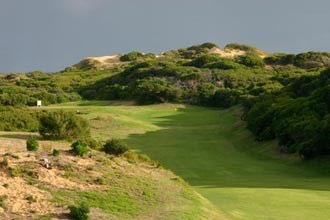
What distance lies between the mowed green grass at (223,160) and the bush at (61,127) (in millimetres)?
4891

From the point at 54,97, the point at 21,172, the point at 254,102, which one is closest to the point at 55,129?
the point at 21,172

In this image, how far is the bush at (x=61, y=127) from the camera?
20.7 m

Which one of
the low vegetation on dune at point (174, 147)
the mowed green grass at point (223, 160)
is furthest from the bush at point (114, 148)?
the mowed green grass at point (223, 160)

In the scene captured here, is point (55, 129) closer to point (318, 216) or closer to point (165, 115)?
point (318, 216)

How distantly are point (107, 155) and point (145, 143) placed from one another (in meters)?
26.1

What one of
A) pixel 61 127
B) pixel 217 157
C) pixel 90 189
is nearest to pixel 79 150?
pixel 90 189

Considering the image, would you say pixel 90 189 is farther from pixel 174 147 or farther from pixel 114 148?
pixel 174 147

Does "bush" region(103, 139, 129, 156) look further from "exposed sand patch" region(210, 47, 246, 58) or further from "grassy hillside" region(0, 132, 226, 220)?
"exposed sand patch" region(210, 47, 246, 58)

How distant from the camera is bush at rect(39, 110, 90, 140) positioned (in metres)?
20.7

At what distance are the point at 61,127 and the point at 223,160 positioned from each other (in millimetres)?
17092

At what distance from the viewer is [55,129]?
20938 mm

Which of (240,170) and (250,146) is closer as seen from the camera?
(240,170)

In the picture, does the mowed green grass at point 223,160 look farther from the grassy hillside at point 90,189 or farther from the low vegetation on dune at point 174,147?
the grassy hillside at point 90,189

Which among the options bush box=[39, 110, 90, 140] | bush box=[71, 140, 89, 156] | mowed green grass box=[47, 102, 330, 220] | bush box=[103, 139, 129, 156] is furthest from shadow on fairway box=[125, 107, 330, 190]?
bush box=[71, 140, 89, 156]
